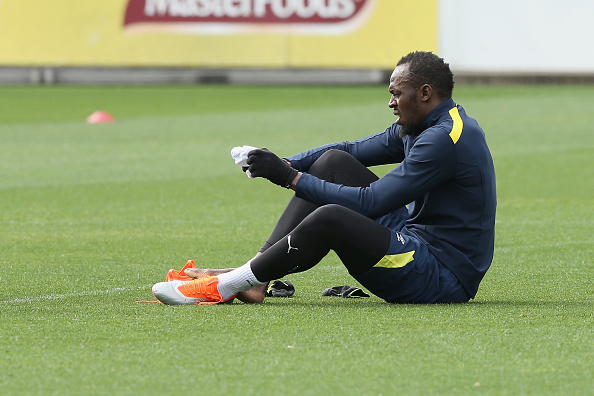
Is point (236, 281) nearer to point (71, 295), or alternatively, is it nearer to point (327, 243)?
point (327, 243)

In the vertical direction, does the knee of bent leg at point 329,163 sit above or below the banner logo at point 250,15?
above

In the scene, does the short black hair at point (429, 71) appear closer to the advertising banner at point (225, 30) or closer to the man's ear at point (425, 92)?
the man's ear at point (425, 92)

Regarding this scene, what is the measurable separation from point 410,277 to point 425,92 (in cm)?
94

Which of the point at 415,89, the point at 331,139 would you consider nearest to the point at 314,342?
the point at 415,89

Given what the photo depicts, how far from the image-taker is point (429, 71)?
5883 mm

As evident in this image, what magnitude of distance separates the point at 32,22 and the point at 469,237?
2483cm

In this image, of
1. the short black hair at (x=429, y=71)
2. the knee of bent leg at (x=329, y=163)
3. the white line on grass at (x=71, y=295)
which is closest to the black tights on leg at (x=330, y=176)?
the knee of bent leg at (x=329, y=163)

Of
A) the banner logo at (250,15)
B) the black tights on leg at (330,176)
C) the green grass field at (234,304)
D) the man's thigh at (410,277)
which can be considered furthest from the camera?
the banner logo at (250,15)

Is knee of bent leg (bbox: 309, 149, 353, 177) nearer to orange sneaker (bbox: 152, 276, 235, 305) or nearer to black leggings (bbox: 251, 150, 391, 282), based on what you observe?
black leggings (bbox: 251, 150, 391, 282)

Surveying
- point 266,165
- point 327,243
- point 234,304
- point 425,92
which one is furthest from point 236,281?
point 425,92

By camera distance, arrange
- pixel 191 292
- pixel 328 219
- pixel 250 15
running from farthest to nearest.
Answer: pixel 250 15 → pixel 191 292 → pixel 328 219

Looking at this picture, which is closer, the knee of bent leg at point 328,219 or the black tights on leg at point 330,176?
the knee of bent leg at point 328,219

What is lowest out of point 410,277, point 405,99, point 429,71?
point 410,277

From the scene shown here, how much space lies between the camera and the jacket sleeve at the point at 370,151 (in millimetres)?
6492
